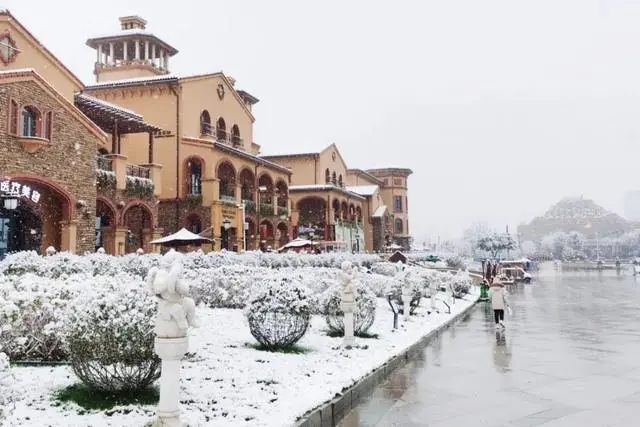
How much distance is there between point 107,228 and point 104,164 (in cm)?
275

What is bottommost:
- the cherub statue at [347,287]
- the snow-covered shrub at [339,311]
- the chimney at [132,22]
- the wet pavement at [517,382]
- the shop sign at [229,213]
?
the wet pavement at [517,382]

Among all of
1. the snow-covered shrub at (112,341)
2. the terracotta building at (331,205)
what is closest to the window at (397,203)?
the terracotta building at (331,205)

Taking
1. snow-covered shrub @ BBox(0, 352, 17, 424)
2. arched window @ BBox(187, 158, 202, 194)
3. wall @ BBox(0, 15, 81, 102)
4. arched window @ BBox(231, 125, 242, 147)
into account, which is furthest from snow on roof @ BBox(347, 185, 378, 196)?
snow-covered shrub @ BBox(0, 352, 17, 424)

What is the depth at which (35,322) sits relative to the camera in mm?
7871

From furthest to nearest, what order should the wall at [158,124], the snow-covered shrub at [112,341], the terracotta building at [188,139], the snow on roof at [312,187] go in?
1. the snow on roof at [312,187]
2. the wall at [158,124]
3. the terracotta building at [188,139]
4. the snow-covered shrub at [112,341]

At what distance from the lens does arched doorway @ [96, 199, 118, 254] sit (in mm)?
24641

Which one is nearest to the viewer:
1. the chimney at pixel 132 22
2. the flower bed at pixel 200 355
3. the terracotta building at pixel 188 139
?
the flower bed at pixel 200 355

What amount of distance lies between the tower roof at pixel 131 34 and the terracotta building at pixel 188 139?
0.20ft

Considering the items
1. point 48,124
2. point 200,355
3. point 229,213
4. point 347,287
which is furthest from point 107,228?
point 200,355

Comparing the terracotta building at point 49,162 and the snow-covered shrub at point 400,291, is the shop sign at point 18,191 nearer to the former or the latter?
the terracotta building at point 49,162

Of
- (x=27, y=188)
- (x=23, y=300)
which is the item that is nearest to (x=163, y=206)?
(x=27, y=188)

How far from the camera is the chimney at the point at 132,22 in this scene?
1460 inches

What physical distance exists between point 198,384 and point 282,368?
5.39ft

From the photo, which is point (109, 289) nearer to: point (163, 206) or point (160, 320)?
point (160, 320)
